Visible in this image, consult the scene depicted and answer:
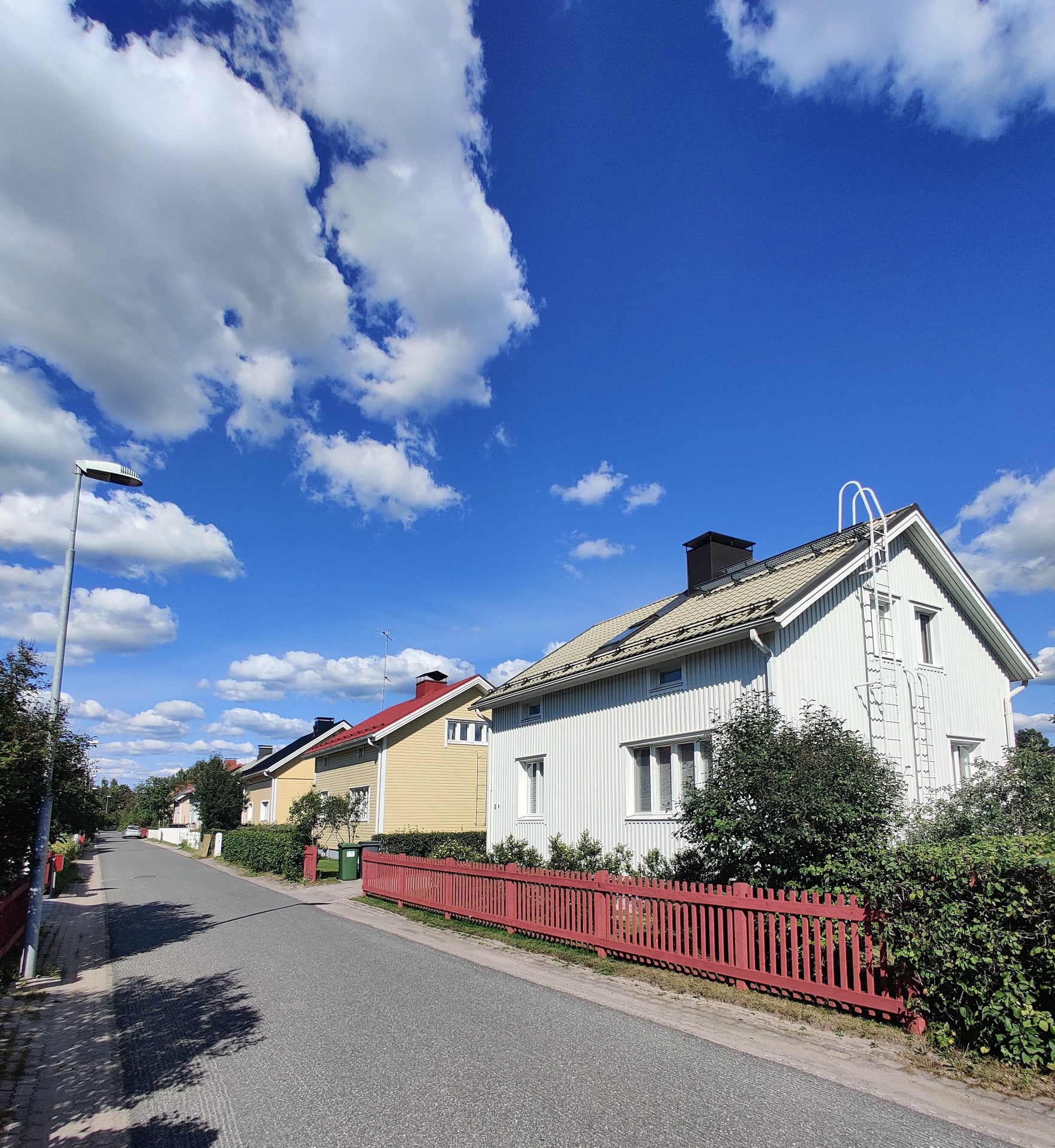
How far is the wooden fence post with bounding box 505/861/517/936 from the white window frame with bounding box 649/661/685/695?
173 inches

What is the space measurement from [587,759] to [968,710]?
8.07 metres

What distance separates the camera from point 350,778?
101 feet

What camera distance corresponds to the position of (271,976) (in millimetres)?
9453

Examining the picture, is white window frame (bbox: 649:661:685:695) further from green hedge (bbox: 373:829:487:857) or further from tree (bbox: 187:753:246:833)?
tree (bbox: 187:753:246:833)

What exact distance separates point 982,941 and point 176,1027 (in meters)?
7.27

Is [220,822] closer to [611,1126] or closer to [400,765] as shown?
[400,765]

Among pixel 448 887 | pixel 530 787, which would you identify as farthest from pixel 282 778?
pixel 448 887

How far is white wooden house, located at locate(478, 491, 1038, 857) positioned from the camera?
43.1 feet

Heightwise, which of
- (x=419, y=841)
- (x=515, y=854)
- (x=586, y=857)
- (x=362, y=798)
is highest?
(x=362, y=798)

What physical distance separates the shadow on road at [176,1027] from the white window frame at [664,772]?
7839 millimetres

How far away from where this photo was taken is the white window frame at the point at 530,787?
18.2 meters

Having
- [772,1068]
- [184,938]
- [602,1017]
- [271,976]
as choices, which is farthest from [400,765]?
[772,1068]

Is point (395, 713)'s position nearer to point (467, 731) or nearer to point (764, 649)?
point (467, 731)

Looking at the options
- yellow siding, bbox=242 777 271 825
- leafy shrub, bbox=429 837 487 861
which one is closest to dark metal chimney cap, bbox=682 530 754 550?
leafy shrub, bbox=429 837 487 861
